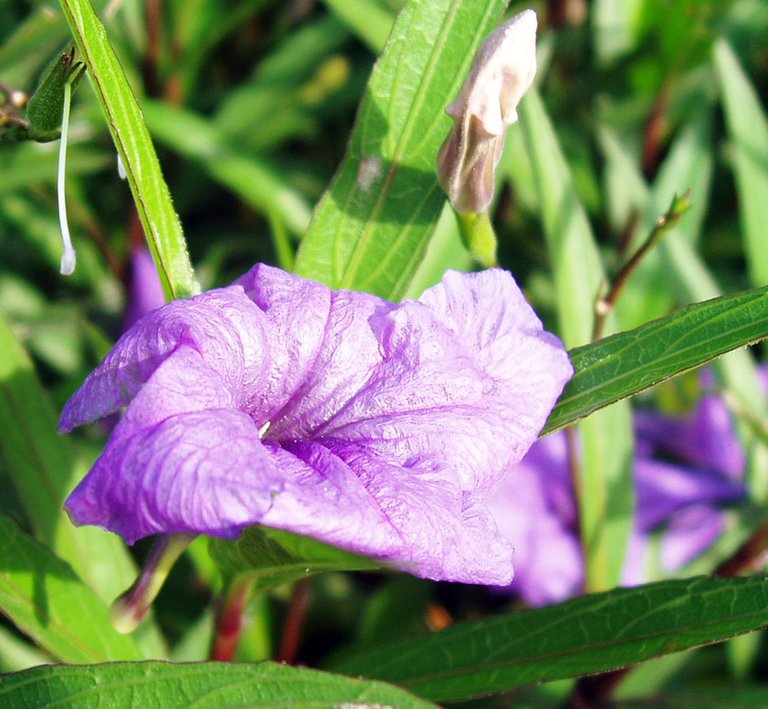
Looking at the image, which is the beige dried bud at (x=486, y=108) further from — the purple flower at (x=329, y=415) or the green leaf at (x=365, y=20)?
the green leaf at (x=365, y=20)

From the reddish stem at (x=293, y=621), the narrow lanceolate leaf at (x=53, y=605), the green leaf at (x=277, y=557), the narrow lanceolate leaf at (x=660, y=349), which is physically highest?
the narrow lanceolate leaf at (x=660, y=349)

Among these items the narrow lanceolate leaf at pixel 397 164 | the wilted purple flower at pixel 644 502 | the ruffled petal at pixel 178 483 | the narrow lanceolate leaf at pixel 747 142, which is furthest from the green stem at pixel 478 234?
the narrow lanceolate leaf at pixel 747 142

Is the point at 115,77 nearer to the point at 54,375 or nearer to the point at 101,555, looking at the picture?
the point at 101,555

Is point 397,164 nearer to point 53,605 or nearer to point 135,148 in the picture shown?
point 135,148

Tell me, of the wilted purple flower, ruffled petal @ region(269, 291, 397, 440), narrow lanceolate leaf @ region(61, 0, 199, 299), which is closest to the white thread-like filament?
narrow lanceolate leaf @ region(61, 0, 199, 299)

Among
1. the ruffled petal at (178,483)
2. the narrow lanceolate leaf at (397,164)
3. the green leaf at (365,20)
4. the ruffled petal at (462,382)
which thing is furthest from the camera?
the green leaf at (365,20)

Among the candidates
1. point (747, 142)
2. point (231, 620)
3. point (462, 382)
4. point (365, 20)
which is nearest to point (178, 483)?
point (462, 382)
